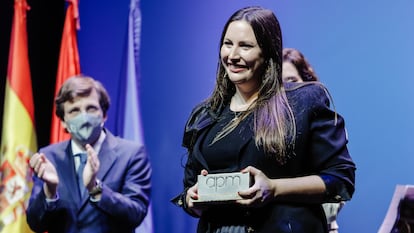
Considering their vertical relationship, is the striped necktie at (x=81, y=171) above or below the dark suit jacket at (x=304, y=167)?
below

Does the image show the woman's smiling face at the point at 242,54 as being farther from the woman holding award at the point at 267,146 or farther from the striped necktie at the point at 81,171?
the striped necktie at the point at 81,171

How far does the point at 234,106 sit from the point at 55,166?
58.3 inches

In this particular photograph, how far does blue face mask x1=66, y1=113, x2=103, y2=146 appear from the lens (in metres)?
2.96

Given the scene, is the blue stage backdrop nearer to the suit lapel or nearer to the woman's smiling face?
the suit lapel

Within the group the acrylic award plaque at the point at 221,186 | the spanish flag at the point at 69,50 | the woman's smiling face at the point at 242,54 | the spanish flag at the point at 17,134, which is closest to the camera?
the acrylic award plaque at the point at 221,186

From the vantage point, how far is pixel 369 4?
301cm

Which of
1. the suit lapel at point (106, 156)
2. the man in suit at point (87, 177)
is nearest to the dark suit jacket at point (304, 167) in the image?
the man in suit at point (87, 177)

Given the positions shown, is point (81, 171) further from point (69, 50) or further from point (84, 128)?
point (69, 50)

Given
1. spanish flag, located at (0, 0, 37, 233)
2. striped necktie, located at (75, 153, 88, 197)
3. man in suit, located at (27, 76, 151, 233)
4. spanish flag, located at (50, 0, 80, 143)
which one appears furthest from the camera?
spanish flag, located at (50, 0, 80, 143)

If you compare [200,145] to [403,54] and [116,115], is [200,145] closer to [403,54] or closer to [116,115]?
[403,54]

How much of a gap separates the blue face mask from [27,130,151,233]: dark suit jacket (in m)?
0.06

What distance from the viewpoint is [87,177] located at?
8.89 ft

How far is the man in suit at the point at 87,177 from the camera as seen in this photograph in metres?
2.74

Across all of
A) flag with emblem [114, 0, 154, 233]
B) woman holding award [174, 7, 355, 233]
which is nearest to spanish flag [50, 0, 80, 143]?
flag with emblem [114, 0, 154, 233]
